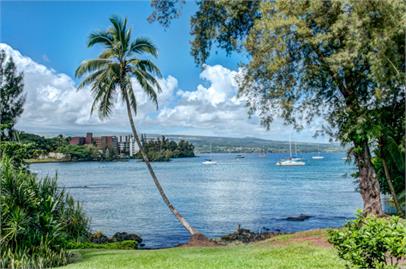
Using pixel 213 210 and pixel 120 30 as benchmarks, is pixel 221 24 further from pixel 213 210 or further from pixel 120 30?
pixel 213 210

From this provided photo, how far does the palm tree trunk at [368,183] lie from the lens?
12992mm

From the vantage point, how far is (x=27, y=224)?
10.5 m

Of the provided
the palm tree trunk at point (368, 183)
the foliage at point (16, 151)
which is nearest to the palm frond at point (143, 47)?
the foliage at point (16, 151)

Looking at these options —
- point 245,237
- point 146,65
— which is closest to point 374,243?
point 146,65

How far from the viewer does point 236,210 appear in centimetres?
3456

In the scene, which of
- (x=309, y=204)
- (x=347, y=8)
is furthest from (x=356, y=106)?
(x=309, y=204)

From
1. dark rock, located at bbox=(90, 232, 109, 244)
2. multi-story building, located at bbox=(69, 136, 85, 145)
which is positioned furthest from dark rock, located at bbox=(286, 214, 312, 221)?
multi-story building, located at bbox=(69, 136, 85, 145)

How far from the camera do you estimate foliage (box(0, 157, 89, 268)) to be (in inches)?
399

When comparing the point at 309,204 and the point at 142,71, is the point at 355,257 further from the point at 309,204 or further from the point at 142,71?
the point at 309,204

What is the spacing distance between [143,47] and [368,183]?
963 centimetres

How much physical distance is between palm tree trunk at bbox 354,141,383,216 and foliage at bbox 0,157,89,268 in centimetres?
871

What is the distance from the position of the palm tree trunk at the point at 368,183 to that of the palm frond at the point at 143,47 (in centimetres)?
855

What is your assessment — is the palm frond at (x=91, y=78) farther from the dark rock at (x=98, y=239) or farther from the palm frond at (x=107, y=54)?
the dark rock at (x=98, y=239)

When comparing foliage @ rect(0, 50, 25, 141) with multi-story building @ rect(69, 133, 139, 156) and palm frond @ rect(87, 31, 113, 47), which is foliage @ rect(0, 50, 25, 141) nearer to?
palm frond @ rect(87, 31, 113, 47)
